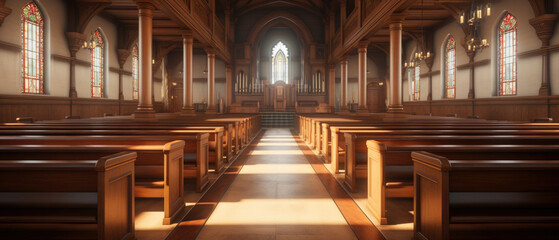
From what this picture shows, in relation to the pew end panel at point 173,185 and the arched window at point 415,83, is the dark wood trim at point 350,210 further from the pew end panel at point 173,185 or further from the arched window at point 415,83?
the arched window at point 415,83

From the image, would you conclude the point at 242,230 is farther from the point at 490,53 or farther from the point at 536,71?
the point at 490,53

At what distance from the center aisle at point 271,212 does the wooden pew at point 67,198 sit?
0.71 metres

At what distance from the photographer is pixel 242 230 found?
299 cm

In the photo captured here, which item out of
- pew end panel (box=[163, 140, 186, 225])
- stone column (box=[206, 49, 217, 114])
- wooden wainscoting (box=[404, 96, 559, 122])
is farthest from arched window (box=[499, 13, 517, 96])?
pew end panel (box=[163, 140, 186, 225])

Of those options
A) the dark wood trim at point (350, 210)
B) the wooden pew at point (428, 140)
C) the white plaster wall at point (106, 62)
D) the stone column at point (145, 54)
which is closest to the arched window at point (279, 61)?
the white plaster wall at point (106, 62)

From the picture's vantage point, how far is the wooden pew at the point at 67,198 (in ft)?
7.02

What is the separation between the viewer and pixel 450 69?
54.1ft

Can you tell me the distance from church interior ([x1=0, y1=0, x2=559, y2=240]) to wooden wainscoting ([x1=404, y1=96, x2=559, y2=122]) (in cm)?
7

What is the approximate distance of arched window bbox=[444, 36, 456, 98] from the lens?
1602 centimetres

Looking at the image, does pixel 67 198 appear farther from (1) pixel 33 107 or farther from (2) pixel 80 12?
(2) pixel 80 12

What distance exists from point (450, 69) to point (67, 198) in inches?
691

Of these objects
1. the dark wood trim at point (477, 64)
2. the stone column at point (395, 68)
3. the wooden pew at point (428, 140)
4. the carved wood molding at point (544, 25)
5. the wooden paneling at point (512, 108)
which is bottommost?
the wooden pew at point (428, 140)

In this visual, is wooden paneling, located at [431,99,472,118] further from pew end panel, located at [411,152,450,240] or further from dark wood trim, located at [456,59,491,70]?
pew end panel, located at [411,152,450,240]

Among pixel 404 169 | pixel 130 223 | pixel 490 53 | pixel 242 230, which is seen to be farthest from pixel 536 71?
pixel 130 223
